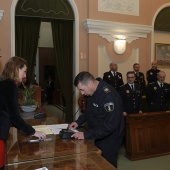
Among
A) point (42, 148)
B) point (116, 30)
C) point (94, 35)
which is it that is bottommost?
point (42, 148)

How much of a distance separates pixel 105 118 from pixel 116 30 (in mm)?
4785

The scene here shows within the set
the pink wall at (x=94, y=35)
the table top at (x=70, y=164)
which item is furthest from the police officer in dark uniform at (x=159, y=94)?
the table top at (x=70, y=164)

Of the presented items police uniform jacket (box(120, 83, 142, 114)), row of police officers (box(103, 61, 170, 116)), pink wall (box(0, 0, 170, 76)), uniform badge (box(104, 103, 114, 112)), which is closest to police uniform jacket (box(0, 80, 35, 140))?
uniform badge (box(104, 103, 114, 112))

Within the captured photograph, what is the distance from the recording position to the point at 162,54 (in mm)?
7516

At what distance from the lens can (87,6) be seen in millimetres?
6188

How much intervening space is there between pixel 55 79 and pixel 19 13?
5606mm

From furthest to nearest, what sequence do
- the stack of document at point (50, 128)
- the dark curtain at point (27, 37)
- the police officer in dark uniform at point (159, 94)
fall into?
the dark curtain at point (27, 37)
the police officer in dark uniform at point (159, 94)
the stack of document at point (50, 128)

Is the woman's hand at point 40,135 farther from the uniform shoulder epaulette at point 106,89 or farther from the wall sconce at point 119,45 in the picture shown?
the wall sconce at point 119,45

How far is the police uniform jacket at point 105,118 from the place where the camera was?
1.97 meters

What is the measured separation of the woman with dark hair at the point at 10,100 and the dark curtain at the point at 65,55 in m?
3.95

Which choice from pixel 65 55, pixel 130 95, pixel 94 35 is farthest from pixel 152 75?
pixel 65 55

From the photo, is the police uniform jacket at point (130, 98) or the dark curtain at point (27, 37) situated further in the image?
the dark curtain at point (27, 37)

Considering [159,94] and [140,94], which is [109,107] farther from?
[159,94]

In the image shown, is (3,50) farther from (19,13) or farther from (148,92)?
(148,92)
